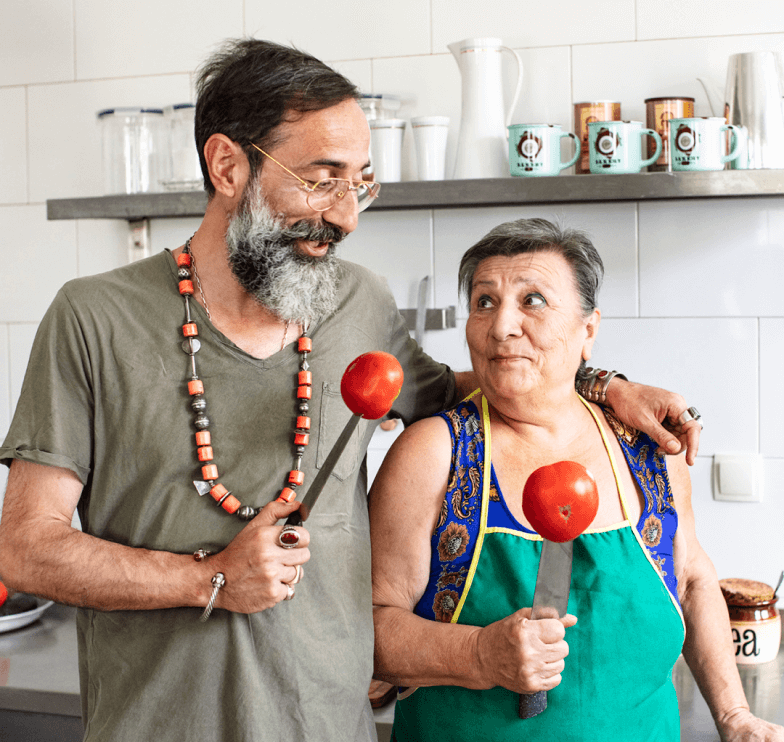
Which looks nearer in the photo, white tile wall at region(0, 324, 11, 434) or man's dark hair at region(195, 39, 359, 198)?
man's dark hair at region(195, 39, 359, 198)

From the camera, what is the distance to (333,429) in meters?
1.00

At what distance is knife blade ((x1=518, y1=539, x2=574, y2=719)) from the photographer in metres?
0.85

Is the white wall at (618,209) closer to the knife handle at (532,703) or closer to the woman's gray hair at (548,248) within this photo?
the woman's gray hair at (548,248)

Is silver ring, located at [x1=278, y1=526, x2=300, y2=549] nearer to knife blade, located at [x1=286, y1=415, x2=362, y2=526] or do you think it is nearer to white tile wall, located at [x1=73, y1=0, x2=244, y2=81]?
knife blade, located at [x1=286, y1=415, x2=362, y2=526]

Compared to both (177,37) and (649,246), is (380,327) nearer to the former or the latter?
(649,246)

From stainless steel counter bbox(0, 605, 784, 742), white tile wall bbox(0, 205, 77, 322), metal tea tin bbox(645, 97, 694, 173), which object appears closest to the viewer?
stainless steel counter bbox(0, 605, 784, 742)

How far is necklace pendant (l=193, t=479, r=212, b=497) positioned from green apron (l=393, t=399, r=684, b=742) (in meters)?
0.31

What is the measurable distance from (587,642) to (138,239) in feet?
4.11

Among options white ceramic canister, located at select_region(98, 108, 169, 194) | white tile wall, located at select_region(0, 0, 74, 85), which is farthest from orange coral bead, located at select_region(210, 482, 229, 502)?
white tile wall, located at select_region(0, 0, 74, 85)

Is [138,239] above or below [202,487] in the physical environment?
above

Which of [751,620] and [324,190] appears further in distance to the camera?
[751,620]

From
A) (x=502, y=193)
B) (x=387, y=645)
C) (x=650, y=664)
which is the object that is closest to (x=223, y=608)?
(x=387, y=645)

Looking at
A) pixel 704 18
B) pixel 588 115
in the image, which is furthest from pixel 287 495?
pixel 704 18

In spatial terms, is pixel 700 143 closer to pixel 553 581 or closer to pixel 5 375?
pixel 553 581
